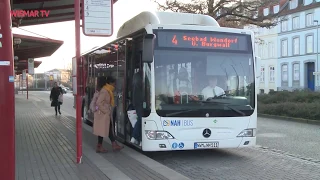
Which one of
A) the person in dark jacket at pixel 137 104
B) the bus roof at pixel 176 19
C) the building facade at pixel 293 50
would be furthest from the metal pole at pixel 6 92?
the building facade at pixel 293 50

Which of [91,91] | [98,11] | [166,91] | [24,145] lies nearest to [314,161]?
[166,91]

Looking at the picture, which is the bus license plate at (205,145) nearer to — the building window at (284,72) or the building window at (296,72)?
the building window at (296,72)

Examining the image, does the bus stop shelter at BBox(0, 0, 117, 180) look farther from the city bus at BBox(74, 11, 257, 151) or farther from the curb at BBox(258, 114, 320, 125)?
the curb at BBox(258, 114, 320, 125)

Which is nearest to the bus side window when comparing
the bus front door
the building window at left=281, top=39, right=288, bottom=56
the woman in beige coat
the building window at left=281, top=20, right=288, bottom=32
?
the woman in beige coat

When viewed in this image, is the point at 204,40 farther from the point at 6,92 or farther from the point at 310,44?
the point at 310,44

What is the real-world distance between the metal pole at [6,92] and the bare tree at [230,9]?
19.9 m

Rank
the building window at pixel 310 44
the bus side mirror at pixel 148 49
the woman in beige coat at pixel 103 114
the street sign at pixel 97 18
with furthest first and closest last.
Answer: the building window at pixel 310 44, the woman in beige coat at pixel 103 114, the bus side mirror at pixel 148 49, the street sign at pixel 97 18

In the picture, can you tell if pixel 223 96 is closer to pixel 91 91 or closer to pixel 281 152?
pixel 281 152

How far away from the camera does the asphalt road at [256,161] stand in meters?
7.34

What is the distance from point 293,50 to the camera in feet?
180

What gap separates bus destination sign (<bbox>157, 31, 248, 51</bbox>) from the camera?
26.6 feet

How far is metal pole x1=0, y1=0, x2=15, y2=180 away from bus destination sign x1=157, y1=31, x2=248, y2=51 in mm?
4661

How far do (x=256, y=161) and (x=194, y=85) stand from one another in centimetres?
238

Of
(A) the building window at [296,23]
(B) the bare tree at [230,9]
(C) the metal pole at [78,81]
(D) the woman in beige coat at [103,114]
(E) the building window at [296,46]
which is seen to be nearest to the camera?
(C) the metal pole at [78,81]
